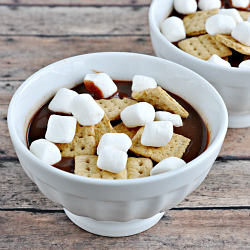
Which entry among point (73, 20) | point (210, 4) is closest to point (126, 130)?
point (210, 4)

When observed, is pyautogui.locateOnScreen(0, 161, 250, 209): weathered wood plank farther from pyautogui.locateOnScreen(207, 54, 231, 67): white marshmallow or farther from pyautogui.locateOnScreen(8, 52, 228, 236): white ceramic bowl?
pyautogui.locateOnScreen(207, 54, 231, 67): white marshmallow

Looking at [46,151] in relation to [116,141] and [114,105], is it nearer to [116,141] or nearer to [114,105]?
[116,141]

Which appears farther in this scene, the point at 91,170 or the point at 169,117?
the point at 169,117

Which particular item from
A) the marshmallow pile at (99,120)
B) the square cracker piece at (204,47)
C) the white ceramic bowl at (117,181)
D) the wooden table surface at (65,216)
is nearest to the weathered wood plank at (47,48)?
the wooden table surface at (65,216)

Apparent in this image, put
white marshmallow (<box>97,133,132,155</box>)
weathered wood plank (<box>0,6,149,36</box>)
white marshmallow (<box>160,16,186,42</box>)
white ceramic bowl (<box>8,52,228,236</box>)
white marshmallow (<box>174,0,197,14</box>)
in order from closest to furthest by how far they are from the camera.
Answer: white ceramic bowl (<box>8,52,228,236</box>), white marshmallow (<box>97,133,132,155</box>), white marshmallow (<box>160,16,186,42</box>), white marshmallow (<box>174,0,197,14</box>), weathered wood plank (<box>0,6,149,36</box>)

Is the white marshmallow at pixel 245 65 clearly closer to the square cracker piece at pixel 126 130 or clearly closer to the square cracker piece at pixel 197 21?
the square cracker piece at pixel 197 21

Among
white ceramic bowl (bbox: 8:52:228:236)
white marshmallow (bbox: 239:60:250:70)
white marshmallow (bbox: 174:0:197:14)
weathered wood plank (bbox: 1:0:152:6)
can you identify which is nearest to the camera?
white ceramic bowl (bbox: 8:52:228:236)

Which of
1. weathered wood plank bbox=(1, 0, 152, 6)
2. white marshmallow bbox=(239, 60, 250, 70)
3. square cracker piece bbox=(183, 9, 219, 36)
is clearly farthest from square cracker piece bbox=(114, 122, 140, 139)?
weathered wood plank bbox=(1, 0, 152, 6)
